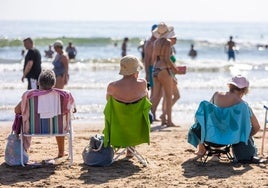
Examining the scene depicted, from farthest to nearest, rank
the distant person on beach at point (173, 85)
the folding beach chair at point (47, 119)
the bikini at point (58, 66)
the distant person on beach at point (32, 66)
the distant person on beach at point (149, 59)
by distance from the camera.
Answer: the bikini at point (58, 66) → the distant person on beach at point (32, 66) → the distant person on beach at point (149, 59) → the distant person on beach at point (173, 85) → the folding beach chair at point (47, 119)

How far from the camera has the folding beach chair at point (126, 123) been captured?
642cm

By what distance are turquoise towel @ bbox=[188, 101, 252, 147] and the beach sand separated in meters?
0.31

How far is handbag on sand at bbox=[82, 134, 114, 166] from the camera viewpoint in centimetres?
656

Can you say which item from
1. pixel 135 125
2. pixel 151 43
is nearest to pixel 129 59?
pixel 135 125

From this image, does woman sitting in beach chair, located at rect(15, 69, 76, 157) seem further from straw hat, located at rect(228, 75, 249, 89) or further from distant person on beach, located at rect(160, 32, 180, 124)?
→ distant person on beach, located at rect(160, 32, 180, 124)

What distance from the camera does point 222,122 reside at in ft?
21.4

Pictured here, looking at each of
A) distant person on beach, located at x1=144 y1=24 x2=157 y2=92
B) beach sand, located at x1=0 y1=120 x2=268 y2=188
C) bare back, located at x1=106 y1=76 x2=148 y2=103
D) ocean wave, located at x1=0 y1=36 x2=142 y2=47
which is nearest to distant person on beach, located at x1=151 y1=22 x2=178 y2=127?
distant person on beach, located at x1=144 y1=24 x2=157 y2=92

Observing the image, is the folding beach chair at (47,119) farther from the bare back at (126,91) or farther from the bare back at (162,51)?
the bare back at (162,51)

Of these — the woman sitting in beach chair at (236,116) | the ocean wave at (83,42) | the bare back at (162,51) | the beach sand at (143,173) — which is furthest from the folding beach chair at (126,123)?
the ocean wave at (83,42)

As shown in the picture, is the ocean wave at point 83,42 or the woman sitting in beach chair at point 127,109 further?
the ocean wave at point 83,42

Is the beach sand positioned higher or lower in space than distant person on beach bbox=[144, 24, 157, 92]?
lower

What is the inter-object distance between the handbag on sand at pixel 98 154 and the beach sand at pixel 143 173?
0.24ft

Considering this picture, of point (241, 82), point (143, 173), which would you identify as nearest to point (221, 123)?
point (241, 82)

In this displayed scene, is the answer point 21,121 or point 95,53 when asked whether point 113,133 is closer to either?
point 21,121
